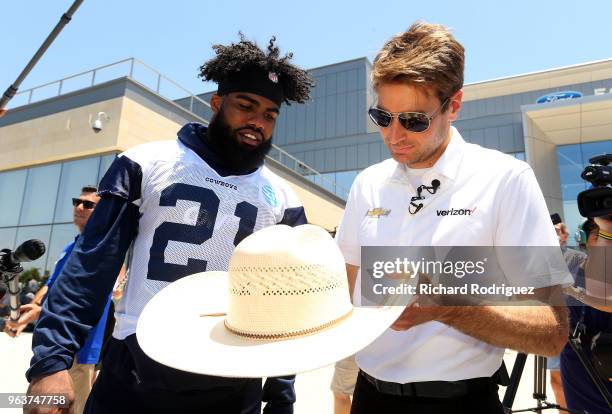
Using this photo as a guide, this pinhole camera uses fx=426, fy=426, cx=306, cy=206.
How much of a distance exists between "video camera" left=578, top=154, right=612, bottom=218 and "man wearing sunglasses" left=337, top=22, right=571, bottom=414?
0.92 meters

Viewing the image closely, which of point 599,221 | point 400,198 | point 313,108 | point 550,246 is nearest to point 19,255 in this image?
point 400,198

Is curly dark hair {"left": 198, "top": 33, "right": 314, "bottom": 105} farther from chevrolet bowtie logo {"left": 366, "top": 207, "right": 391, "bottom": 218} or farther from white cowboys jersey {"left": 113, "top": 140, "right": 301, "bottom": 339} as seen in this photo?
chevrolet bowtie logo {"left": 366, "top": 207, "right": 391, "bottom": 218}

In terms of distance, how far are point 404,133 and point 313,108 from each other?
93.0 ft

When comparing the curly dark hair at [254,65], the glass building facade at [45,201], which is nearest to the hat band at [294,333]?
the curly dark hair at [254,65]

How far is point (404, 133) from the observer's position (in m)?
1.69

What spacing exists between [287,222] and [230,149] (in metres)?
0.46

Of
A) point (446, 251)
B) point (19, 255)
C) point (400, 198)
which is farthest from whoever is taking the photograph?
point (19, 255)

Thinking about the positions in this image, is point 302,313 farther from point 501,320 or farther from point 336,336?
point 501,320

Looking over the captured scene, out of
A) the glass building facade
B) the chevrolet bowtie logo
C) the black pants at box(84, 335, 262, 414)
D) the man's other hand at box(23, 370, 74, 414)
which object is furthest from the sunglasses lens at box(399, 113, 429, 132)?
the glass building facade

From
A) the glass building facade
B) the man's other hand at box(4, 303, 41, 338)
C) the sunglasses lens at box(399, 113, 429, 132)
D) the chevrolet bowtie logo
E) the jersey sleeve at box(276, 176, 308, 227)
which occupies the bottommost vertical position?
the man's other hand at box(4, 303, 41, 338)

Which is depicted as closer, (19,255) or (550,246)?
(550,246)

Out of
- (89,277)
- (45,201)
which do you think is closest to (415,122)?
(89,277)

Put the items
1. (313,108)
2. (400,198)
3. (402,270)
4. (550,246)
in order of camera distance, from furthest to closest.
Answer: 1. (313,108)
2. (400,198)
3. (550,246)
4. (402,270)

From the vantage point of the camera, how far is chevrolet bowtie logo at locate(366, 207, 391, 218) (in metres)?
1.68
